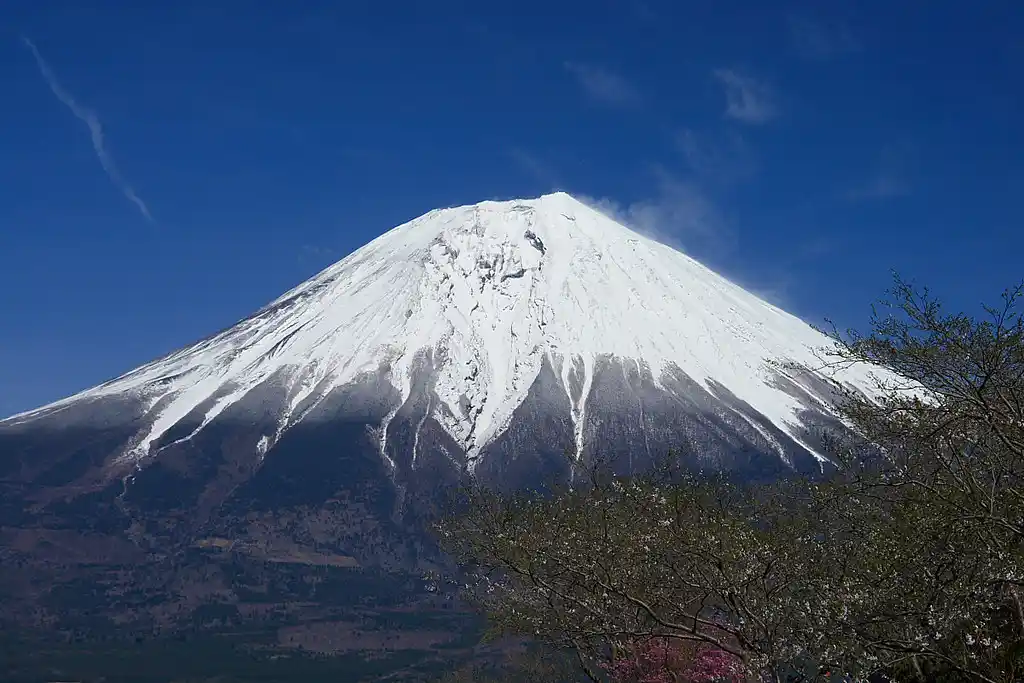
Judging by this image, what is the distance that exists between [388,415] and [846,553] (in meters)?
150

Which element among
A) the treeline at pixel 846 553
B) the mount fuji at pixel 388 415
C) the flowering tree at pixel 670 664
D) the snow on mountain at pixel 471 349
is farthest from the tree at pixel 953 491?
the snow on mountain at pixel 471 349

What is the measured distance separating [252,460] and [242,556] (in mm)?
22472

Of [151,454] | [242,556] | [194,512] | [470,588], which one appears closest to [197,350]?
[151,454]

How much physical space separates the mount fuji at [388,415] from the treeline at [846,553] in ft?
349

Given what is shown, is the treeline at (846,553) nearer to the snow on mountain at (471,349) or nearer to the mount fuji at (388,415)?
the mount fuji at (388,415)

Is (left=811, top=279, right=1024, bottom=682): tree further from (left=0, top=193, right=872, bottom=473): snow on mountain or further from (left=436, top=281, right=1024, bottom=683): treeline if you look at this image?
(left=0, top=193, right=872, bottom=473): snow on mountain

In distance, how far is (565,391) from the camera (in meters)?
168

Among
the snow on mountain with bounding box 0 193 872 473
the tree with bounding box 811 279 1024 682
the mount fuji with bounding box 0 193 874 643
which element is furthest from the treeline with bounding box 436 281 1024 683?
the snow on mountain with bounding box 0 193 872 473

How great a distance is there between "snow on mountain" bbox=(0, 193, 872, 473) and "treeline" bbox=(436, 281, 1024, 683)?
132764 millimetres

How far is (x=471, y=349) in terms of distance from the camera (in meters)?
184

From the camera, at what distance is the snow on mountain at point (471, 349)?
16862 cm

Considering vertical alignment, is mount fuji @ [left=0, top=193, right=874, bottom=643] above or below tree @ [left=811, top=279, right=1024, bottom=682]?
above

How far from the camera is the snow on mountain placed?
169 meters

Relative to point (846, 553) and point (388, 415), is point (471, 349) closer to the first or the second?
point (388, 415)
